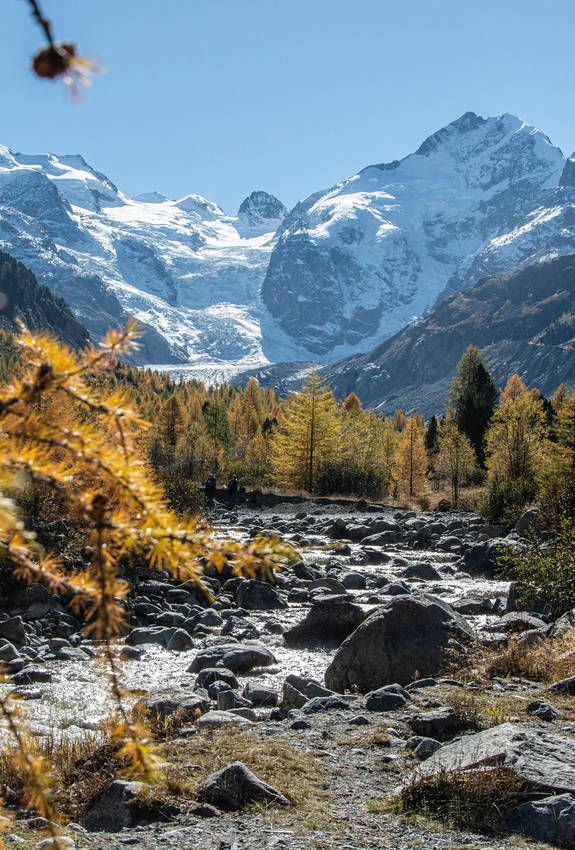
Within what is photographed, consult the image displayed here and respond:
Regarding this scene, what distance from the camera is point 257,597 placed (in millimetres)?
15867

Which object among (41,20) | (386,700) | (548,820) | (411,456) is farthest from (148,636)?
(411,456)

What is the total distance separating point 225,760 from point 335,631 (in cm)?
653

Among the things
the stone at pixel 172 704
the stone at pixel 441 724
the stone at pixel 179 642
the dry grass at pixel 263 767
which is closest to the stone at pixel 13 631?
the stone at pixel 179 642

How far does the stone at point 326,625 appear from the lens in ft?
39.6

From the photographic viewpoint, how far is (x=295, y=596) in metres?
16.6

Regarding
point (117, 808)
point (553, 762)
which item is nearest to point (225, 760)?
point (117, 808)

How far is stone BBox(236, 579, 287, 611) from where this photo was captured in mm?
15617

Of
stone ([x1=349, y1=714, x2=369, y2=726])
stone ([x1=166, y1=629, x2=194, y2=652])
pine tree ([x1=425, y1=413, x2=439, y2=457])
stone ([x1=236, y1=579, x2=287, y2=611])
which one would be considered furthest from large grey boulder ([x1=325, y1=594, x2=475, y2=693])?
pine tree ([x1=425, y1=413, x2=439, y2=457])

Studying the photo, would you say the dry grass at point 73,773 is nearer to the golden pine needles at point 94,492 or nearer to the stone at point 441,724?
the stone at point 441,724

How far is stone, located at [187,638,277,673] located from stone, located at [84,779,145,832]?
4.79 meters

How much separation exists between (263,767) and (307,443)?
4211cm

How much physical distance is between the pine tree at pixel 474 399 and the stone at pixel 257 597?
4385 cm

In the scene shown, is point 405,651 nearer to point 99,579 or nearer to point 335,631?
point 335,631

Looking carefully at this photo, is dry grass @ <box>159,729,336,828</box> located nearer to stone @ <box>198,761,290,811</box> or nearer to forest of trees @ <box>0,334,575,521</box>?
stone @ <box>198,761,290,811</box>
